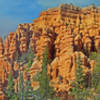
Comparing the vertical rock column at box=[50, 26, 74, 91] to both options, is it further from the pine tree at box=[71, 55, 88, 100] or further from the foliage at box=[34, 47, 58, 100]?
the pine tree at box=[71, 55, 88, 100]

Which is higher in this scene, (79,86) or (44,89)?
(79,86)

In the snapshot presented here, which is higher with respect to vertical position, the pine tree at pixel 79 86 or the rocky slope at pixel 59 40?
the rocky slope at pixel 59 40

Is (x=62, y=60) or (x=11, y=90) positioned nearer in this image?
(x=62, y=60)

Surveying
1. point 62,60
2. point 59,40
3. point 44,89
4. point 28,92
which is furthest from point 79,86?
point 59,40

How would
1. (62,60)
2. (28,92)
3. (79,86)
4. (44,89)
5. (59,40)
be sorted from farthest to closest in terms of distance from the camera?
(59,40), (62,60), (28,92), (44,89), (79,86)

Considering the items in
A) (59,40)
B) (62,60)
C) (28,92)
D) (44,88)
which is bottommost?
(28,92)

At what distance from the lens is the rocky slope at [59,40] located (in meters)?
54.5

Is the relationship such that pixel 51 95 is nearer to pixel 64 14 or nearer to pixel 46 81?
pixel 46 81

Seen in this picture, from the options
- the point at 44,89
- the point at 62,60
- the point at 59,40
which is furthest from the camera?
Result: the point at 59,40

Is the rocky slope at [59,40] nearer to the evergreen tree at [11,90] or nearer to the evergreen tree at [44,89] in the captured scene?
the evergreen tree at [11,90]

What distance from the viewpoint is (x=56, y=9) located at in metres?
74.6

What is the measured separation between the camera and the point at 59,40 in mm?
63594

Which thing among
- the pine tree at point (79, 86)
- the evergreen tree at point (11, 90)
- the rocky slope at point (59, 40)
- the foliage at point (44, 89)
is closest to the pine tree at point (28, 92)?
the foliage at point (44, 89)

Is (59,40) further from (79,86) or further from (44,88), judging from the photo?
(79,86)
